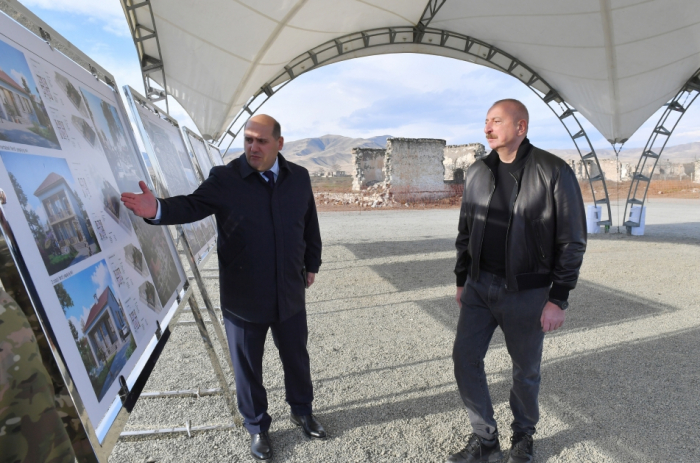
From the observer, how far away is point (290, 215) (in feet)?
7.34

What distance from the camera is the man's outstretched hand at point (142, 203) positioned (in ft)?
5.62

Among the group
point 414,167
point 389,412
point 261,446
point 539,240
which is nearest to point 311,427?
point 261,446

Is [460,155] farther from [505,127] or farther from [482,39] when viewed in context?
[505,127]

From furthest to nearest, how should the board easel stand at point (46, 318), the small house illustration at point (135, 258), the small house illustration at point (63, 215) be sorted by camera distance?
the small house illustration at point (135, 258) → the small house illustration at point (63, 215) → the board easel stand at point (46, 318)

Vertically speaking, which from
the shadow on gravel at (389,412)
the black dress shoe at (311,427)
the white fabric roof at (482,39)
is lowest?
the shadow on gravel at (389,412)

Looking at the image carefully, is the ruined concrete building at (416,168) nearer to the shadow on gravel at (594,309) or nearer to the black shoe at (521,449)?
the shadow on gravel at (594,309)

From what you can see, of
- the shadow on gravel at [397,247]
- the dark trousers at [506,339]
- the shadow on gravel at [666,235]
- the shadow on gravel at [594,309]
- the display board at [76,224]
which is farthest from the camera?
the shadow on gravel at [666,235]

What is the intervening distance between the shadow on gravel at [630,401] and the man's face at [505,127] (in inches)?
66.1

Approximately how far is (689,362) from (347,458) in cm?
298

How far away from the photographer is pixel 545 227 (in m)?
1.93

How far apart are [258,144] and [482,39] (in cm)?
798

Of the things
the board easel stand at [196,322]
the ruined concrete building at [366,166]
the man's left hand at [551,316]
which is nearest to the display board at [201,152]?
the board easel stand at [196,322]

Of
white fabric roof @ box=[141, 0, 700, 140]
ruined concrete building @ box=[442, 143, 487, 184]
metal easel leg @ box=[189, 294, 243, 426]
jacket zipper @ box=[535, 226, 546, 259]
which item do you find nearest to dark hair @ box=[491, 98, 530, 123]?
jacket zipper @ box=[535, 226, 546, 259]

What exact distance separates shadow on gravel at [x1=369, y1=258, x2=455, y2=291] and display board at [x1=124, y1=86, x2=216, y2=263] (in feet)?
9.32
